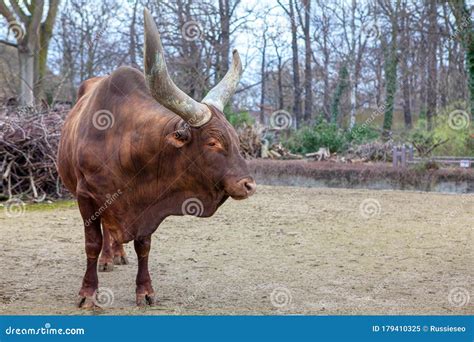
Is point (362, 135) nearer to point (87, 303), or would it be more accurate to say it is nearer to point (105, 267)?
point (105, 267)

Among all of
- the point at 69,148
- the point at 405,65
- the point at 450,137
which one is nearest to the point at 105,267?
the point at 69,148

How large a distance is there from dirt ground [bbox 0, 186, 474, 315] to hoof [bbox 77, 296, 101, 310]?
0.25ft

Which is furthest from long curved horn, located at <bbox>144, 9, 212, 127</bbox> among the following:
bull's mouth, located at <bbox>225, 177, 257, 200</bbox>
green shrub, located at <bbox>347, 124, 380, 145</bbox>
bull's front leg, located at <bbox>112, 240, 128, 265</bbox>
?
green shrub, located at <bbox>347, 124, 380, 145</bbox>

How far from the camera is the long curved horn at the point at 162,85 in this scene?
3822 mm

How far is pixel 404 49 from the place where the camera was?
27391mm

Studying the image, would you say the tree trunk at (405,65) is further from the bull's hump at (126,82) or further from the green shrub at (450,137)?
the bull's hump at (126,82)

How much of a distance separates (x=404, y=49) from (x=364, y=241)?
21230mm

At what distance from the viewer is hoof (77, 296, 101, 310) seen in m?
4.69

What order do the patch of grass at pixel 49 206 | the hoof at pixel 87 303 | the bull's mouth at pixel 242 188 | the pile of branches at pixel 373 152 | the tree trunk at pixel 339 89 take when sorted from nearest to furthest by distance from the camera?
1. the bull's mouth at pixel 242 188
2. the hoof at pixel 87 303
3. the patch of grass at pixel 49 206
4. the pile of branches at pixel 373 152
5. the tree trunk at pixel 339 89

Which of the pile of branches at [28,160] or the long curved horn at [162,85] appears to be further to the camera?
the pile of branches at [28,160]

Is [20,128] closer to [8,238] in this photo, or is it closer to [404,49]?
[8,238]

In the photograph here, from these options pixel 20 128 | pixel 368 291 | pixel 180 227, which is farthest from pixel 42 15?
pixel 368 291

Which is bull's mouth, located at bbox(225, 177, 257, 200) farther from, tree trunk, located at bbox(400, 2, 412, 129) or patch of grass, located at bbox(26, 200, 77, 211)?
tree trunk, located at bbox(400, 2, 412, 129)

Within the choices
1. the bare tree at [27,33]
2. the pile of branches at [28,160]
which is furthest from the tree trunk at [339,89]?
the pile of branches at [28,160]
